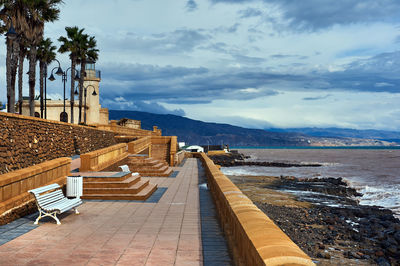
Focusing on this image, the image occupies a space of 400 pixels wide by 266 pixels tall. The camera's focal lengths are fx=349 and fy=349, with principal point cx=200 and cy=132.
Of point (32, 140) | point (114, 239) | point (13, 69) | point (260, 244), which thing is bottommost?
point (114, 239)

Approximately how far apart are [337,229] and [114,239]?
47.4 feet

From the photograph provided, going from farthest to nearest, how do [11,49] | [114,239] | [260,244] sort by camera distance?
[11,49], [114,239], [260,244]

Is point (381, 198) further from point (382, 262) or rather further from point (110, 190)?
point (110, 190)

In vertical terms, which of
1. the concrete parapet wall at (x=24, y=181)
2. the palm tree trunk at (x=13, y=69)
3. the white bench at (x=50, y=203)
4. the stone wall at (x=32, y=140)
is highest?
the palm tree trunk at (x=13, y=69)

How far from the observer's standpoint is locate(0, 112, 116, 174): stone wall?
13000mm

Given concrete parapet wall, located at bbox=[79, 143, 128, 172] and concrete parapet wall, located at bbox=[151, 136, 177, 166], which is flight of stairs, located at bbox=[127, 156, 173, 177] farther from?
concrete parapet wall, located at bbox=[151, 136, 177, 166]

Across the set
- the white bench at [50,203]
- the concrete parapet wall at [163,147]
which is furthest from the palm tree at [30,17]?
the white bench at [50,203]

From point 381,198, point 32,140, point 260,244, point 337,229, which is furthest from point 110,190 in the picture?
point 381,198

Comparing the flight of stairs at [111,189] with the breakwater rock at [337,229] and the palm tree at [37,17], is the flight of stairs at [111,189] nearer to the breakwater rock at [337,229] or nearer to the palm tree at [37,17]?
the breakwater rock at [337,229]

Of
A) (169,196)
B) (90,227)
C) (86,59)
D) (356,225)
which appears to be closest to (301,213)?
(356,225)

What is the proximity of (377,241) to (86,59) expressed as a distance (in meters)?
40.2

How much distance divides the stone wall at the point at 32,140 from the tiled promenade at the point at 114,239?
4701 millimetres

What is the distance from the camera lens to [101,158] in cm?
1755

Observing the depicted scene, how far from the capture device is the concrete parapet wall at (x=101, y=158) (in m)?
15.6
